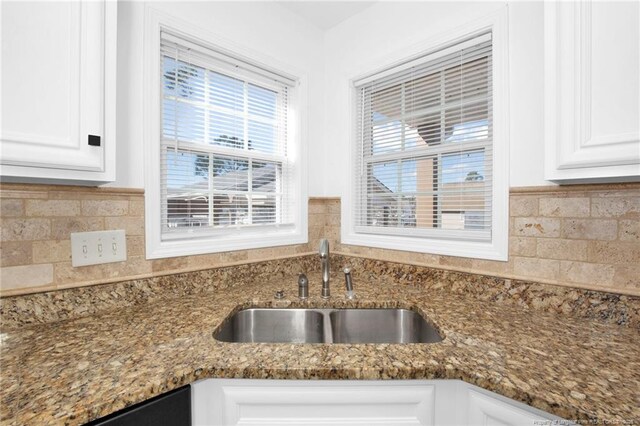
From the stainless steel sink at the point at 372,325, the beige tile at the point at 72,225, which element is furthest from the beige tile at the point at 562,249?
the beige tile at the point at 72,225

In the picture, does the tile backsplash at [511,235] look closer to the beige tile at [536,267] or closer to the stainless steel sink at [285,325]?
the beige tile at [536,267]

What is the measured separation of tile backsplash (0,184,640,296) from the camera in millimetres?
1127

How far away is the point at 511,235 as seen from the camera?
1431 millimetres

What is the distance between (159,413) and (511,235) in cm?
149

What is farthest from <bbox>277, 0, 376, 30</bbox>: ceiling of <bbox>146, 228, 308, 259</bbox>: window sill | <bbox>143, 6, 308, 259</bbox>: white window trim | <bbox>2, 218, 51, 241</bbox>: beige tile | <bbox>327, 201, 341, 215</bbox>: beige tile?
<bbox>2, 218, 51, 241</bbox>: beige tile

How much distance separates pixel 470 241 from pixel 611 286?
55 centimetres

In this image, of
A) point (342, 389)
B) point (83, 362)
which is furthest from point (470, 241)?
point (83, 362)

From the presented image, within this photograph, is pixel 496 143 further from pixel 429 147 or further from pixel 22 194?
pixel 22 194

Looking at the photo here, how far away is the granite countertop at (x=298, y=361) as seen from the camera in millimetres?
706

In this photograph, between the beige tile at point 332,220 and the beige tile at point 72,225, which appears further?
the beige tile at point 332,220

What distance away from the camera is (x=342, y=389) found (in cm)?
91

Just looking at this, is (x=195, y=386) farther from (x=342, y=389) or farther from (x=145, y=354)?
(x=342, y=389)

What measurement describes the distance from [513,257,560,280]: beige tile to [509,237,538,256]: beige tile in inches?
0.9

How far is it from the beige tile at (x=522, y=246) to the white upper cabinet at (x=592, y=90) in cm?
43
